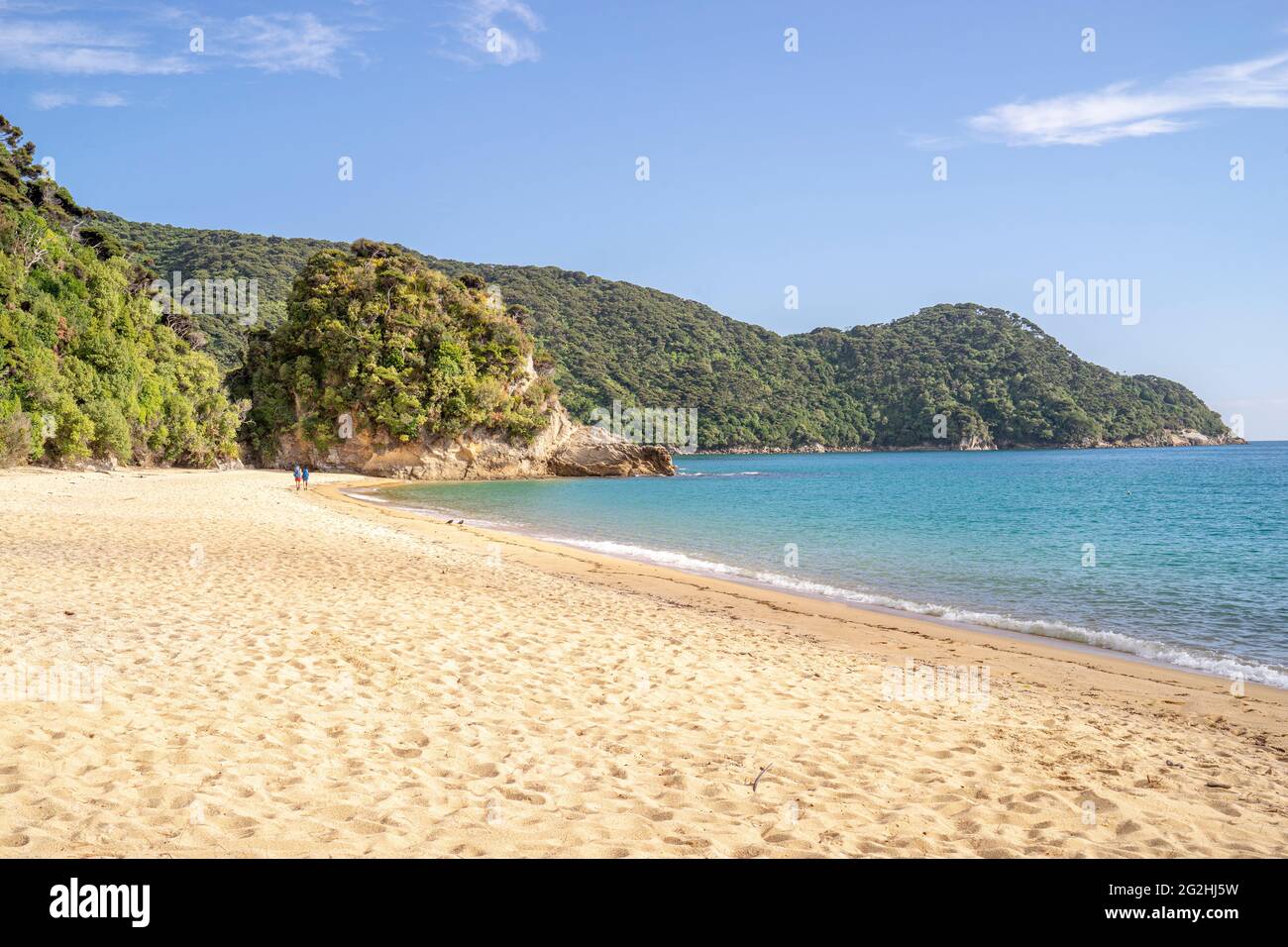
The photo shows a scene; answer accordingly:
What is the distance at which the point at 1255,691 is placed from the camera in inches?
337

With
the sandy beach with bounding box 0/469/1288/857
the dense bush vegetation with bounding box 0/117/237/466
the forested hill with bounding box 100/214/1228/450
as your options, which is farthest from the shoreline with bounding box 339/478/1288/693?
A: the forested hill with bounding box 100/214/1228/450

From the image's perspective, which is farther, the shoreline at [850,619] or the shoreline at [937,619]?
the shoreline at [937,619]

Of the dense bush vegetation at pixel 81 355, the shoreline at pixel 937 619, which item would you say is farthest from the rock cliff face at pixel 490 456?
the shoreline at pixel 937 619

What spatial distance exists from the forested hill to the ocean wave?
95152mm

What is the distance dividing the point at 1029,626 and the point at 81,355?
4778 centimetres

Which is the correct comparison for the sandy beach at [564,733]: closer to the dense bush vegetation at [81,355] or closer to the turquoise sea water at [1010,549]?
the turquoise sea water at [1010,549]

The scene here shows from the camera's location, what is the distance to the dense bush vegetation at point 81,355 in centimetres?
3538

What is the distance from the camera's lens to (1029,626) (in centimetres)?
1205

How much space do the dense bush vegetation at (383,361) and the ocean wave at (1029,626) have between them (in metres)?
48.6

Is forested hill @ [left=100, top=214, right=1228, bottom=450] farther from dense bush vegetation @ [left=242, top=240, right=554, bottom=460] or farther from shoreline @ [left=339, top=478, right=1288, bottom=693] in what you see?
shoreline @ [left=339, top=478, right=1288, bottom=693]

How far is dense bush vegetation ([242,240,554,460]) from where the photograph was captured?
6303 cm

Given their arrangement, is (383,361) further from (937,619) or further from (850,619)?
(937,619)
